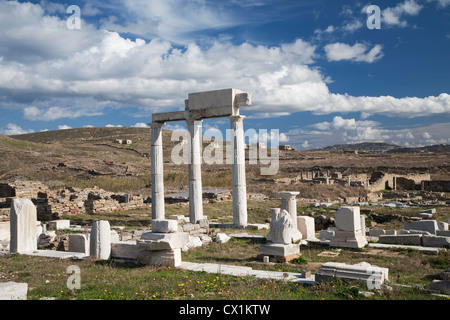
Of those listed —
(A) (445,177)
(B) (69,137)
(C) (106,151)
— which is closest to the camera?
(A) (445,177)

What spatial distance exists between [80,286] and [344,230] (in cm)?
816

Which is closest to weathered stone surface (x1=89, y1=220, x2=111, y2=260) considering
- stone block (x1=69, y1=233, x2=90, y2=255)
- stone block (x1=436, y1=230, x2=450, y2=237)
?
stone block (x1=69, y1=233, x2=90, y2=255)

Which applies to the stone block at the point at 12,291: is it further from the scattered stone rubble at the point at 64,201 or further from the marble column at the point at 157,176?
the scattered stone rubble at the point at 64,201

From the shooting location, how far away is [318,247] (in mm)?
13195

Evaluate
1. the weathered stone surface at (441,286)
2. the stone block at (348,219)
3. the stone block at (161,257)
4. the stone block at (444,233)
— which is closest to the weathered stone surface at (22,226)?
the stone block at (161,257)

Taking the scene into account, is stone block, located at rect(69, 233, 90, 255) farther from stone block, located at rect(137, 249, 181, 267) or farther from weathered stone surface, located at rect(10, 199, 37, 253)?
stone block, located at rect(137, 249, 181, 267)

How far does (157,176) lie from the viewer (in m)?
20.0

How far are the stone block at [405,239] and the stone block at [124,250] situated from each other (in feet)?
26.5

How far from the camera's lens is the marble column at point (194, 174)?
19.0 metres

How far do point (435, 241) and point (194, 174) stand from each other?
34.0 ft

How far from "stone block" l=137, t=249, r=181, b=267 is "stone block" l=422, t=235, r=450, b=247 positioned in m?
7.73

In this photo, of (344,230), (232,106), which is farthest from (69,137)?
(344,230)
